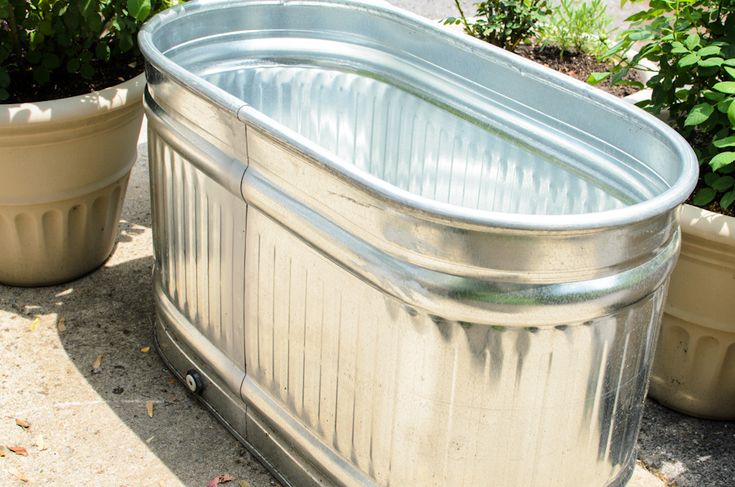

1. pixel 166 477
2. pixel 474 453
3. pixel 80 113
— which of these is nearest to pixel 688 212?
pixel 474 453

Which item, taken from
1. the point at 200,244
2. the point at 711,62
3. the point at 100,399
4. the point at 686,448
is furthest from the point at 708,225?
the point at 100,399

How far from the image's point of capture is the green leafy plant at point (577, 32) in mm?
4512

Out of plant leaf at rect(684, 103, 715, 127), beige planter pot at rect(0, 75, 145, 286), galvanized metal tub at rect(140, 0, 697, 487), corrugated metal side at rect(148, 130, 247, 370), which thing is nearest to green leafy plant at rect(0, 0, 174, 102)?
beige planter pot at rect(0, 75, 145, 286)

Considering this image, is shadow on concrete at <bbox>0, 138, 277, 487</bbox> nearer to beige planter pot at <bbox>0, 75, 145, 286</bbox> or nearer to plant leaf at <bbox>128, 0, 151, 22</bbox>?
beige planter pot at <bbox>0, 75, 145, 286</bbox>

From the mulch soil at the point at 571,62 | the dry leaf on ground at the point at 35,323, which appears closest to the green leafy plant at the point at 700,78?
the mulch soil at the point at 571,62

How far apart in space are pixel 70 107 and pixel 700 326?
6.44ft

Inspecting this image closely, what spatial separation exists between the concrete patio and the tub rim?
979mm

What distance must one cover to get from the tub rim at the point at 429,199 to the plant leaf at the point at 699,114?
1.44ft

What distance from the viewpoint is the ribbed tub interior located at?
281 cm

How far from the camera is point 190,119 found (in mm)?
2680

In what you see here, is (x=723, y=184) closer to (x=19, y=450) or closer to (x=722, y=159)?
(x=722, y=159)

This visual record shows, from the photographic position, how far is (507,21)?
4254 mm

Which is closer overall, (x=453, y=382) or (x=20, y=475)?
(x=453, y=382)

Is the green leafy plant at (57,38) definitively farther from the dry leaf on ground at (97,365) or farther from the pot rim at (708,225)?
the pot rim at (708,225)
